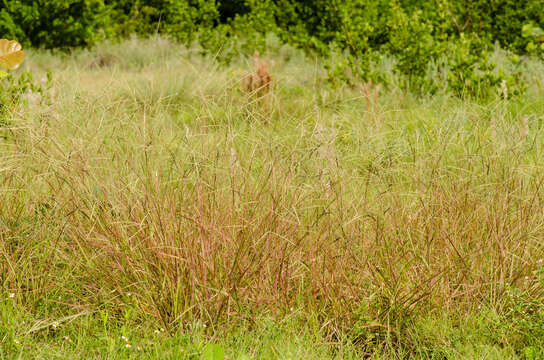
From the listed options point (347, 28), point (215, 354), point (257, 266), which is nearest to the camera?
point (215, 354)

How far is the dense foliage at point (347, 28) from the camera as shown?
630 centimetres

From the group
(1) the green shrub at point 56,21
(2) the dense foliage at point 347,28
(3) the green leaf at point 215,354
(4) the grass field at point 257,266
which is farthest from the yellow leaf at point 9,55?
(1) the green shrub at point 56,21

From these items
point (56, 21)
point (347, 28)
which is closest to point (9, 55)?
point (347, 28)

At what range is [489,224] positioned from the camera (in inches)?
111

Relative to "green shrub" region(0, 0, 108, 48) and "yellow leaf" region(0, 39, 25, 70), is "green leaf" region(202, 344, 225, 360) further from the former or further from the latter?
"green shrub" region(0, 0, 108, 48)

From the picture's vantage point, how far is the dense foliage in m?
6.30

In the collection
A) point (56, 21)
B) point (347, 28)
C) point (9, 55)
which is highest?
point (9, 55)

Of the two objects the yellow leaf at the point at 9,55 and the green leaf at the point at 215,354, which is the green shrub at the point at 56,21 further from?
the green leaf at the point at 215,354

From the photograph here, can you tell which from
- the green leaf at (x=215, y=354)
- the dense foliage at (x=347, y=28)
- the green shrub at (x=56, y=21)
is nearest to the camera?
the green leaf at (x=215, y=354)

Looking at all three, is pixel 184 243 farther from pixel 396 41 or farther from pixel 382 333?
pixel 396 41

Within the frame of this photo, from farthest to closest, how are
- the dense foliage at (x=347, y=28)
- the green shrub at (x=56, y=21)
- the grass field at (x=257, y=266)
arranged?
the green shrub at (x=56, y=21)
the dense foliage at (x=347, y=28)
the grass field at (x=257, y=266)

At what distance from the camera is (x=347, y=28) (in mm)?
6672

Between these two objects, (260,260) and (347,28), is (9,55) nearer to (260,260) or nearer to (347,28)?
(260,260)

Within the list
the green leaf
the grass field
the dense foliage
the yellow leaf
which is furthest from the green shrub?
the green leaf
